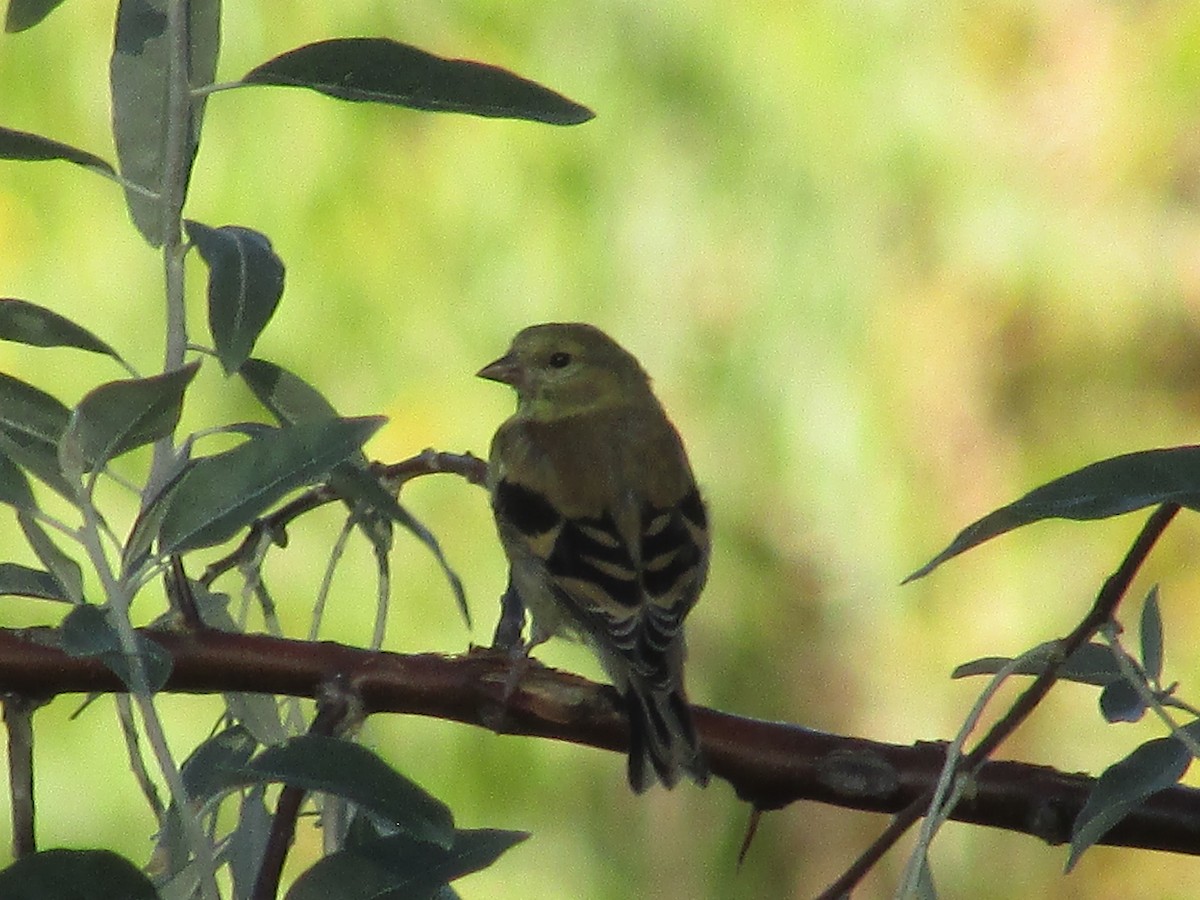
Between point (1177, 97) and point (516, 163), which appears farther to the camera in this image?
point (1177, 97)

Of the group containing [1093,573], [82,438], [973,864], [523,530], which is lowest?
[973,864]

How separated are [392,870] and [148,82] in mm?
900

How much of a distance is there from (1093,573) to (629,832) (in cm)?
142

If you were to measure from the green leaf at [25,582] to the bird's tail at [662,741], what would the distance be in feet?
2.20

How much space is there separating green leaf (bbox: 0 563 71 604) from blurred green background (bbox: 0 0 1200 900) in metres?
2.31

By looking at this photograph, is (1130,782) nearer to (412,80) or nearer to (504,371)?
(412,80)

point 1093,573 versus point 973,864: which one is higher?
point 1093,573

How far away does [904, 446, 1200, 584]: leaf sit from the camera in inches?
60.4

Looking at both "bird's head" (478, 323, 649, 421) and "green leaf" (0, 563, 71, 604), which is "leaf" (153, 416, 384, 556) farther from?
"bird's head" (478, 323, 649, 421)

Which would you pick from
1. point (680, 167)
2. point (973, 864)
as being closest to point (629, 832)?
point (973, 864)

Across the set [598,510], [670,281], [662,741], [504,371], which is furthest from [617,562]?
[670,281]

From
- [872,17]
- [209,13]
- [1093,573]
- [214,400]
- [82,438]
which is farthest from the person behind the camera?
[1093,573]

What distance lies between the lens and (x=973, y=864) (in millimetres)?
4992

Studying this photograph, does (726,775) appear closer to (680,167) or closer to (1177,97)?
(680,167)
